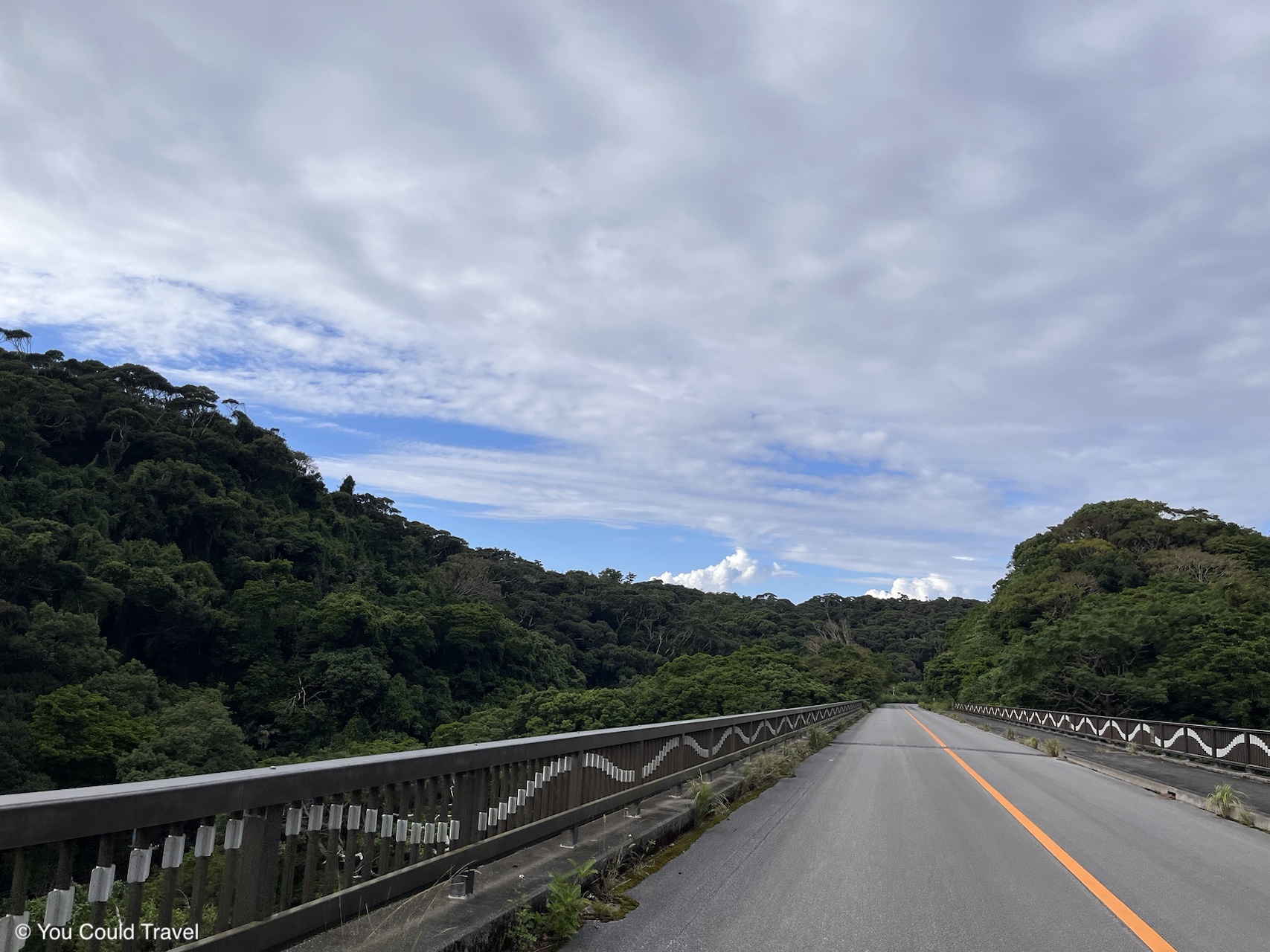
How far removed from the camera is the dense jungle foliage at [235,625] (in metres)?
45.6

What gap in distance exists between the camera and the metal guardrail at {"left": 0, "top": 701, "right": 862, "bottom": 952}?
2531 mm

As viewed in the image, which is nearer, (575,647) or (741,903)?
(741,903)

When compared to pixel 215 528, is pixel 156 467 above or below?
above

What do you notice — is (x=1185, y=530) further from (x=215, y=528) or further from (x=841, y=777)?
(x=215, y=528)

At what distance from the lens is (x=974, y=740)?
28859mm

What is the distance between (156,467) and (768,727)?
7839 centimetres

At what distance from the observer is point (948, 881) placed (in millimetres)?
6816

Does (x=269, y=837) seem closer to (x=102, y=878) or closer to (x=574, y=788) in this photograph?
(x=102, y=878)

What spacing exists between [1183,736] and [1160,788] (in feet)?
27.9

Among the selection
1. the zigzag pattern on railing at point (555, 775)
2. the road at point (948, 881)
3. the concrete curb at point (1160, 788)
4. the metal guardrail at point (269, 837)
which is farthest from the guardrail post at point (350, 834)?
the concrete curb at point (1160, 788)

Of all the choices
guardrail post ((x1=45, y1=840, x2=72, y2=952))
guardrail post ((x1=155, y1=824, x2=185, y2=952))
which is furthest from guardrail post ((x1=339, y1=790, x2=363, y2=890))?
guardrail post ((x1=45, y1=840, x2=72, y2=952))

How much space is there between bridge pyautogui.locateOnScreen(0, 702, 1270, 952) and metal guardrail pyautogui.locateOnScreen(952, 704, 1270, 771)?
251 inches

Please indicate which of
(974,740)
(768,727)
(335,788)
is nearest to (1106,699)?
(974,740)

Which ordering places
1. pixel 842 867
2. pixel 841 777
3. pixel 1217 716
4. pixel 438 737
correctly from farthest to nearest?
pixel 438 737
pixel 1217 716
pixel 841 777
pixel 842 867
